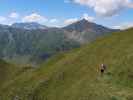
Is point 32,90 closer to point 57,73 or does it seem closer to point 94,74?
point 57,73

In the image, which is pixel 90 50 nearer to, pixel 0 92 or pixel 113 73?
pixel 113 73

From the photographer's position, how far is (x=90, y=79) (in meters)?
57.4

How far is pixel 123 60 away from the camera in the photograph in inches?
2410

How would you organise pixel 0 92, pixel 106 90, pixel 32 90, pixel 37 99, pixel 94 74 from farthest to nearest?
pixel 0 92, pixel 32 90, pixel 37 99, pixel 94 74, pixel 106 90

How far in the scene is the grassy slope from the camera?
4953cm

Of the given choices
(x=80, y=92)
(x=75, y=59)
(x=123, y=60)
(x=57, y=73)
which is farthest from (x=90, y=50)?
(x=80, y=92)

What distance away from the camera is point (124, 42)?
7644 cm

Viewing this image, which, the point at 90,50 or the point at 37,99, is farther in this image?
the point at 90,50

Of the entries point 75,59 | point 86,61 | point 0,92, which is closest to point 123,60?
point 86,61

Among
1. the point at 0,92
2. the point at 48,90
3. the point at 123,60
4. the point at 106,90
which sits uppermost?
the point at 123,60

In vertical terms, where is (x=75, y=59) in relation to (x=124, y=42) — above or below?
below

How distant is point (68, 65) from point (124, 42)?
17.8m

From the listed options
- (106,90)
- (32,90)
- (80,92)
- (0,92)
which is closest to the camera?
(106,90)

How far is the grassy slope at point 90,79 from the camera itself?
163 ft
